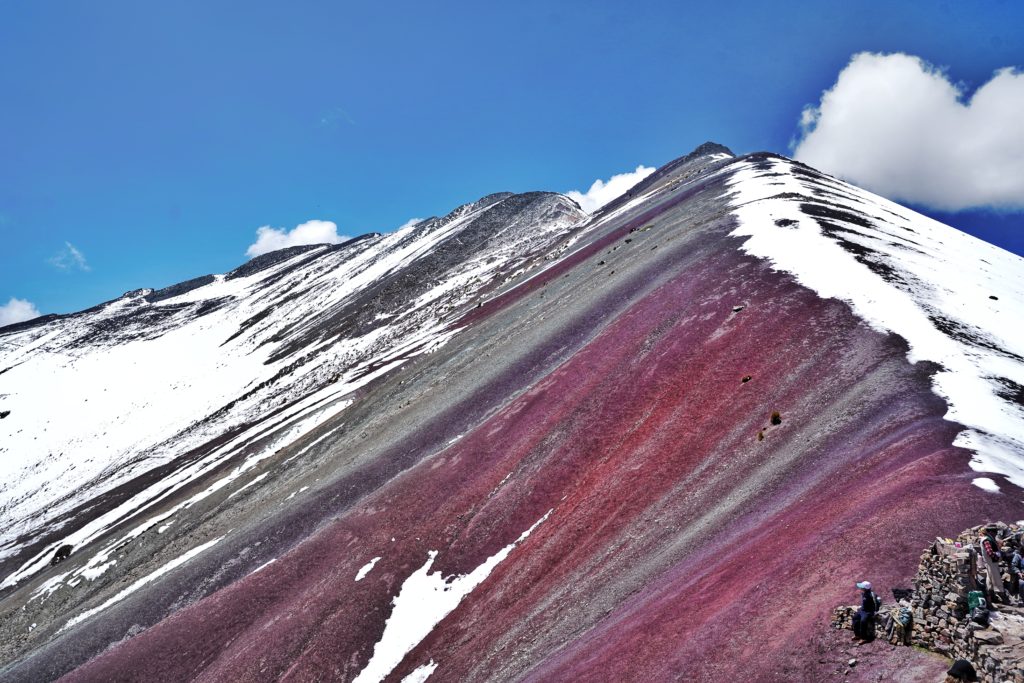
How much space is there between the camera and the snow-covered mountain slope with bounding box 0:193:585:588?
196 feet

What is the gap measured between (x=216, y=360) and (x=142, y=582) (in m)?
82.0

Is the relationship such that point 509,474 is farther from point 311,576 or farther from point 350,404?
point 350,404

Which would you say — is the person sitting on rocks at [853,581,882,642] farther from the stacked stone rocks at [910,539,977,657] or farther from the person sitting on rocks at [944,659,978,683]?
the person sitting on rocks at [944,659,978,683]

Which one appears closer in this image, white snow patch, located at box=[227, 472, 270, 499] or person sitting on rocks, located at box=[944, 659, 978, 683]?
person sitting on rocks, located at box=[944, 659, 978, 683]

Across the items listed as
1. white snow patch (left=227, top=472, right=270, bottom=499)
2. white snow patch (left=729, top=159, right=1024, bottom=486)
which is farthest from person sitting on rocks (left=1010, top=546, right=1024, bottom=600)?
white snow patch (left=227, top=472, right=270, bottom=499)

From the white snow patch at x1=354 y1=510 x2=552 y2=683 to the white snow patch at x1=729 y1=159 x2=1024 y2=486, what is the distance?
15476 millimetres

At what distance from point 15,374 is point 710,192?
445 feet

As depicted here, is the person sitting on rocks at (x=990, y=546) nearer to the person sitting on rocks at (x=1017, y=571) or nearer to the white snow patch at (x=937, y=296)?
the person sitting on rocks at (x=1017, y=571)

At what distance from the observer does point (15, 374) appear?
11419 cm

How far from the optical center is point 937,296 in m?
26.2

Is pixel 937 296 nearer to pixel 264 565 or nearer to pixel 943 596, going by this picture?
pixel 943 596

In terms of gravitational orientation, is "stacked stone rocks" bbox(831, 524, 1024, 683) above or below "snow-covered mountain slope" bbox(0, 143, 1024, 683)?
below

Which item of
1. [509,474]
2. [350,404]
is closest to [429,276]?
[350,404]

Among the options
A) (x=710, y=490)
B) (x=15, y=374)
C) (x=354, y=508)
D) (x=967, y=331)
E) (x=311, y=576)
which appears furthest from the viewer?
(x=15, y=374)
